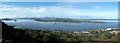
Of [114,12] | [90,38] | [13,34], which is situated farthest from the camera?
[114,12]

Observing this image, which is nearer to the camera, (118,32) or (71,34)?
(71,34)

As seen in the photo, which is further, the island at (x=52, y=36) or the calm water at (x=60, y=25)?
the calm water at (x=60, y=25)

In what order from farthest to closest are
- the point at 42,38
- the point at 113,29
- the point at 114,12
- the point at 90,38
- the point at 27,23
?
the point at 114,12 < the point at 113,29 < the point at 27,23 < the point at 90,38 < the point at 42,38

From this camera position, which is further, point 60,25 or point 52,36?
point 60,25

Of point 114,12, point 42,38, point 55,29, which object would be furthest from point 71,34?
point 114,12

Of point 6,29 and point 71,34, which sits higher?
point 6,29

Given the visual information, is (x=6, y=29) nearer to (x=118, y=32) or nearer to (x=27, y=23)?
(x=27, y=23)

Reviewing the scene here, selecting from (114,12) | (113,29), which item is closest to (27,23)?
(113,29)

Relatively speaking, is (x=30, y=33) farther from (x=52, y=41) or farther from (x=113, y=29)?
(x=113, y=29)

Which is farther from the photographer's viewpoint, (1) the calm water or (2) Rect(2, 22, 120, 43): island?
(1) the calm water
